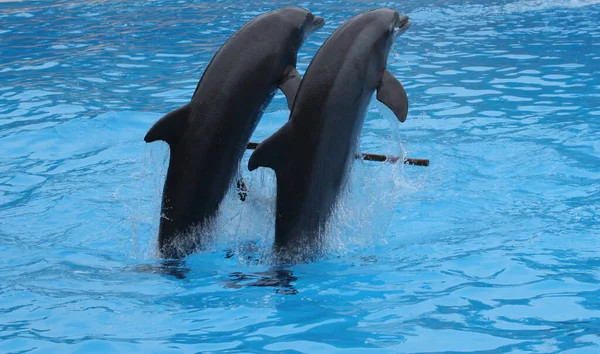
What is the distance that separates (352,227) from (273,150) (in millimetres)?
1240

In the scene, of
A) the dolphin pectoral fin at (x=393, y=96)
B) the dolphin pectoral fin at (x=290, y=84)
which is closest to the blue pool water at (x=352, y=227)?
the dolphin pectoral fin at (x=393, y=96)

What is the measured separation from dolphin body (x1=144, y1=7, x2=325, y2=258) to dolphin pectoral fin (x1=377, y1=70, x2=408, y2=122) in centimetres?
64

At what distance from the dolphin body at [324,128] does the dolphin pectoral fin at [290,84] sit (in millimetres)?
266

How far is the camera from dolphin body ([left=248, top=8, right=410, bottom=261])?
5391 millimetres

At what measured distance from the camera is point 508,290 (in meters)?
5.40

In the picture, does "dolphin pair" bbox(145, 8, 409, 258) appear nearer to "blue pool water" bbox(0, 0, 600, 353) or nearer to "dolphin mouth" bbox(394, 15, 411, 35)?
"dolphin mouth" bbox(394, 15, 411, 35)

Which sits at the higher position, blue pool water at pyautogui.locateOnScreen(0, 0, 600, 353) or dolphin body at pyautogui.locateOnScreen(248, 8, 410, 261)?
dolphin body at pyautogui.locateOnScreen(248, 8, 410, 261)

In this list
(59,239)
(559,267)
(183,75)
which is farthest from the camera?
(183,75)

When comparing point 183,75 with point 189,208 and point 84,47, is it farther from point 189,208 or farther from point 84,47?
point 189,208

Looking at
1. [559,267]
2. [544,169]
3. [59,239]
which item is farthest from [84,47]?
[559,267]

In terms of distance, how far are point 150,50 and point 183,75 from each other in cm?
238

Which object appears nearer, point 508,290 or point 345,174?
point 508,290

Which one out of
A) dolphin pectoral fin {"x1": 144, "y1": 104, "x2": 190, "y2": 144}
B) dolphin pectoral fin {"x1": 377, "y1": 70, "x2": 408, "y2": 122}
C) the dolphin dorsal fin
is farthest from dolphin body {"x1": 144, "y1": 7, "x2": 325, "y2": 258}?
dolphin pectoral fin {"x1": 377, "y1": 70, "x2": 408, "y2": 122}

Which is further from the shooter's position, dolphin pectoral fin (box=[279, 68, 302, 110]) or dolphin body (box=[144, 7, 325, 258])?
dolphin pectoral fin (box=[279, 68, 302, 110])
